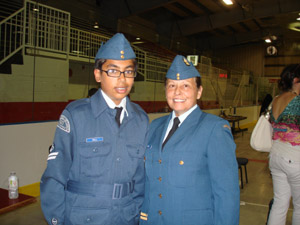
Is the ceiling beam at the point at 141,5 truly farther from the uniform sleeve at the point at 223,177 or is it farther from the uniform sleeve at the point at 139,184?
the uniform sleeve at the point at 223,177

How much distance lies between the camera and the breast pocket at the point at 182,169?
55.4 inches

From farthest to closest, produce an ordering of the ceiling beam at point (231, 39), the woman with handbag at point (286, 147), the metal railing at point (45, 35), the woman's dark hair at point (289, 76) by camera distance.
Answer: the ceiling beam at point (231, 39) < the metal railing at point (45, 35) < the woman's dark hair at point (289, 76) < the woman with handbag at point (286, 147)

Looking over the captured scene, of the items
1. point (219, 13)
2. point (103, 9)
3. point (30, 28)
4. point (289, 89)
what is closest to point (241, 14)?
point (219, 13)

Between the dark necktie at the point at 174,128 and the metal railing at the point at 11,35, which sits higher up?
the metal railing at the point at 11,35

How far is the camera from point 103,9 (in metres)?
10.9

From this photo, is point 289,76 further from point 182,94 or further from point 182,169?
point 182,169

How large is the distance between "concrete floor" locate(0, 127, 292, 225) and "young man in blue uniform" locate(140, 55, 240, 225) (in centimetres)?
239

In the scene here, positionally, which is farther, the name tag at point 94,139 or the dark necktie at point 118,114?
the dark necktie at point 118,114

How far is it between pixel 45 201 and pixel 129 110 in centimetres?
62

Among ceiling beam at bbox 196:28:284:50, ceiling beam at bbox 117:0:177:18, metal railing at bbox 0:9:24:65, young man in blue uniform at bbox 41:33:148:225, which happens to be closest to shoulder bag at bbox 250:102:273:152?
young man in blue uniform at bbox 41:33:148:225

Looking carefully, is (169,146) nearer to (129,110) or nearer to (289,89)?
(129,110)

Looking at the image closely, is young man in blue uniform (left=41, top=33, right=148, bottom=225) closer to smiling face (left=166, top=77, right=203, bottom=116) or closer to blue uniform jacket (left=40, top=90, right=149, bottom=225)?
blue uniform jacket (left=40, top=90, right=149, bottom=225)

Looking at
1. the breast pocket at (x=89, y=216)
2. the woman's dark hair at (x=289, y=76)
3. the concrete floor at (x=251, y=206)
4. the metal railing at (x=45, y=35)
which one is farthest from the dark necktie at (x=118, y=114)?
the metal railing at (x=45, y=35)

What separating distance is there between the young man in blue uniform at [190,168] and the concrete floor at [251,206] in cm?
239
